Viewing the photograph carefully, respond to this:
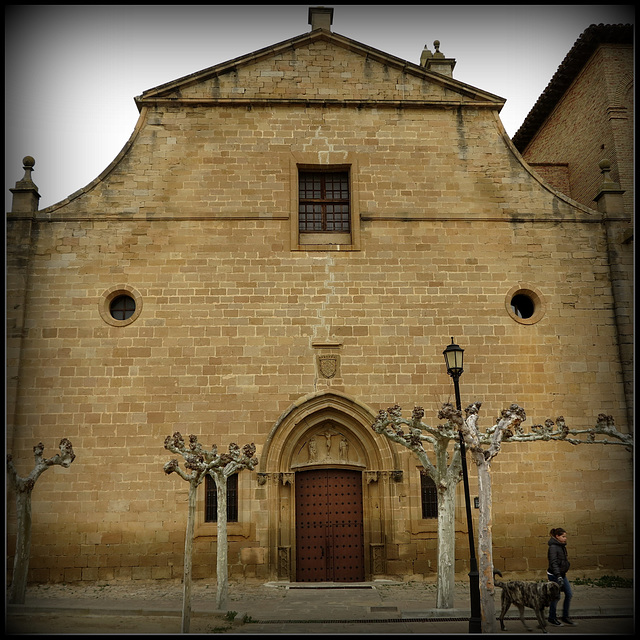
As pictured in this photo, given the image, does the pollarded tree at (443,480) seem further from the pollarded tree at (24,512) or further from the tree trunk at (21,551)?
the tree trunk at (21,551)

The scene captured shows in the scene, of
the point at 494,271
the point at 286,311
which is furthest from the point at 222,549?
the point at 494,271

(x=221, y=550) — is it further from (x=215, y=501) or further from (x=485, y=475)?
(x=485, y=475)

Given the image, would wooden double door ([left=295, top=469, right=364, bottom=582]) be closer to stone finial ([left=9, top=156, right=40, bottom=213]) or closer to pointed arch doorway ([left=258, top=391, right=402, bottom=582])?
pointed arch doorway ([left=258, top=391, right=402, bottom=582])

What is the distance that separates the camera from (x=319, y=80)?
16.7 metres

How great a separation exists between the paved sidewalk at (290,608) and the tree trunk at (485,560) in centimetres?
77

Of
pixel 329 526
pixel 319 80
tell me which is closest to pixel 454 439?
pixel 329 526

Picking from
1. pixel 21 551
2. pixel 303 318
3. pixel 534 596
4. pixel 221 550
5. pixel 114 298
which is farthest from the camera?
pixel 114 298

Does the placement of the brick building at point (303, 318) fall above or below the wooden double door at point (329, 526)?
above

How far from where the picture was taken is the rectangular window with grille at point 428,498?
14453 mm

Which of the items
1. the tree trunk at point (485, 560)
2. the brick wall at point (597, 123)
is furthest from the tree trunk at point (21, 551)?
the brick wall at point (597, 123)

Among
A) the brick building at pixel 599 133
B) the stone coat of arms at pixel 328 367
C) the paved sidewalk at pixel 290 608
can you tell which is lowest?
the paved sidewalk at pixel 290 608

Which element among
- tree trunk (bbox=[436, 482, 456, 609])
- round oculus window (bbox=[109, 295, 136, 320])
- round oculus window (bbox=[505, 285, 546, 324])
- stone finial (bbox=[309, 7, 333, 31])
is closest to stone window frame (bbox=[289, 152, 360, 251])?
stone finial (bbox=[309, 7, 333, 31])

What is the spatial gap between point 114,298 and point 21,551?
5818mm

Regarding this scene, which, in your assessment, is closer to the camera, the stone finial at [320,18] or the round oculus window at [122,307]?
the round oculus window at [122,307]
